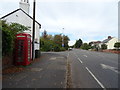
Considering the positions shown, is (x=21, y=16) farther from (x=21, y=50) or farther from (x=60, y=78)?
(x=60, y=78)

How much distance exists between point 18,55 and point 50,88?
21.8 ft

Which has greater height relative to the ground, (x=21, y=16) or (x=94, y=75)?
(x=21, y=16)

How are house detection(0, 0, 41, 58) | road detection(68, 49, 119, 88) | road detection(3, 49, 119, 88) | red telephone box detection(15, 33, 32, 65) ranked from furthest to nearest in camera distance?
house detection(0, 0, 41, 58) → red telephone box detection(15, 33, 32, 65) → road detection(68, 49, 119, 88) → road detection(3, 49, 119, 88)

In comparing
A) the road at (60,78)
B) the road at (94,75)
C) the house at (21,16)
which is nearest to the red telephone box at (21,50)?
the road at (60,78)

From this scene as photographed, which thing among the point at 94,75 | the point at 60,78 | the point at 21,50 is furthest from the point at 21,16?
the point at 60,78

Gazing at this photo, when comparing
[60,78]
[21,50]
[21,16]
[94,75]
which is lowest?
[94,75]

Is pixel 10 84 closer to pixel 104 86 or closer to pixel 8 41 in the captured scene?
pixel 8 41

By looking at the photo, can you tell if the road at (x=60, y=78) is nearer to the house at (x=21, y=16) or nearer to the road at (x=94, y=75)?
the road at (x=94, y=75)

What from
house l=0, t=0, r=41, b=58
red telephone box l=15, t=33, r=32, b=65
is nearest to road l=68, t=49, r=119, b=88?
red telephone box l=15, t=33, r=32, b=65

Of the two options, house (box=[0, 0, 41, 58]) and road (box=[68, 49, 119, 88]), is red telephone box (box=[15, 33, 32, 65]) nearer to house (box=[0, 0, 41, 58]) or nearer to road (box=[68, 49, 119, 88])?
road (box=[68, 49, 119, 88])

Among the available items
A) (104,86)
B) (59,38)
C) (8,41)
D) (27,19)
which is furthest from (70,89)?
(59,38)

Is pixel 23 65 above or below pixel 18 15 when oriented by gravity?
below

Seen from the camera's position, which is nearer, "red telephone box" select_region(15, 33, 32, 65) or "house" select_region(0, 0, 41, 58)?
"red telephone box" select_region(15, 33, 32, 65)

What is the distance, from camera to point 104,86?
6.73m
